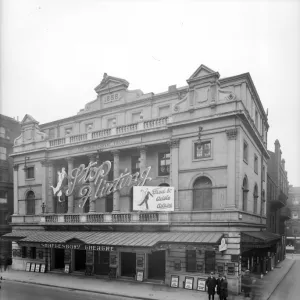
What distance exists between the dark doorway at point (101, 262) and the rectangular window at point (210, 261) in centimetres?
1055

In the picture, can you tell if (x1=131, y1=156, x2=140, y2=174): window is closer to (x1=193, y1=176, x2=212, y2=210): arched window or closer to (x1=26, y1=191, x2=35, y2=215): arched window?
(x1=193, y1=176, x2=212, y2=210): arched window

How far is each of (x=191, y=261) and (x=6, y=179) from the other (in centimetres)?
3392

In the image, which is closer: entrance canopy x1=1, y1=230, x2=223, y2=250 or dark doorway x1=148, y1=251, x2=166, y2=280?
entrance canopy x1=1, y1=230, x2=223, y2=250

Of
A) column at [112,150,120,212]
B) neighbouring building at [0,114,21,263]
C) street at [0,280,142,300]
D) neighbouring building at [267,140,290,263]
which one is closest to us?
street at [0,280,142,300]

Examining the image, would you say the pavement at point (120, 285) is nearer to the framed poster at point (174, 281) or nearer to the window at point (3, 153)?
the framed poster at point (174, 281)

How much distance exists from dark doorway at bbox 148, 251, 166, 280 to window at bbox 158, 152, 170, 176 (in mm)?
7365

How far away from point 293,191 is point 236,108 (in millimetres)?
73912

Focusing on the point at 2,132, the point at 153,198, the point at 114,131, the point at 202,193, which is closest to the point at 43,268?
the point at 153,198

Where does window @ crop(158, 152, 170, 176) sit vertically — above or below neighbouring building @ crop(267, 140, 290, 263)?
above

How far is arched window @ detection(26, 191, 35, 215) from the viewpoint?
39375 millimetres

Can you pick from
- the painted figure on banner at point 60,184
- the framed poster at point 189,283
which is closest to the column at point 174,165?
the framed poster at point 189,283

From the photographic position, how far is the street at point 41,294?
2367 cm

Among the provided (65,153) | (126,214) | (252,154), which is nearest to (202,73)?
(252,154)

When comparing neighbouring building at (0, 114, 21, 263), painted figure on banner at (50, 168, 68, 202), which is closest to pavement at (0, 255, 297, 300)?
painted figure on banner at (50, 168, 68, 202)
